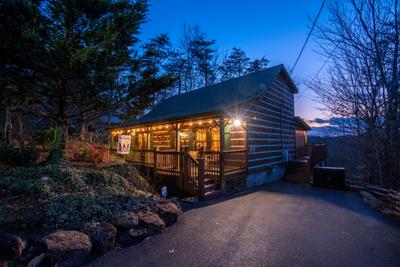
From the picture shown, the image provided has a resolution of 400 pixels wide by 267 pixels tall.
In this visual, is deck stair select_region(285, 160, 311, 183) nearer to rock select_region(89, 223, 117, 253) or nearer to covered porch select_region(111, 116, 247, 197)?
covered porch select_region(111, 116, 247, 197)

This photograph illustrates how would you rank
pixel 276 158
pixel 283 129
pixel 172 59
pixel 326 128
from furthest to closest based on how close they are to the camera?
pixel 172 59
pixel 283 129
pixel 276 158
pixel 326 128

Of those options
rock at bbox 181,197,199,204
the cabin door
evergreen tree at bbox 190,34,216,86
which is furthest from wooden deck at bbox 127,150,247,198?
evergreen tree at bbox 190,34,216,86

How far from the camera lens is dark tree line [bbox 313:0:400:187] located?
22.5ft

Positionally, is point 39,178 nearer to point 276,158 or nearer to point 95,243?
point 95,243

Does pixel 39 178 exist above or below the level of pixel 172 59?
below

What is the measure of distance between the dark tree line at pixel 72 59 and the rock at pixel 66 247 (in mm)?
4154

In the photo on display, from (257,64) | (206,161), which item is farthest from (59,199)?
(257,64)

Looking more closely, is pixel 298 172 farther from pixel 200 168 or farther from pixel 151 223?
pixel 151 223

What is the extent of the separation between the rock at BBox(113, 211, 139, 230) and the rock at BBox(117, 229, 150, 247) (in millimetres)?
102

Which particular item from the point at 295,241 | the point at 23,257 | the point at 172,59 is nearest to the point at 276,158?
the point at 295,241

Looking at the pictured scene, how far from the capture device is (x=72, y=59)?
4852mm

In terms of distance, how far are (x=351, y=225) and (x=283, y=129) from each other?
8.54m

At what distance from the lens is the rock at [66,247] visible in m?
2.63

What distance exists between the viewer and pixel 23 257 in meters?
2.54
